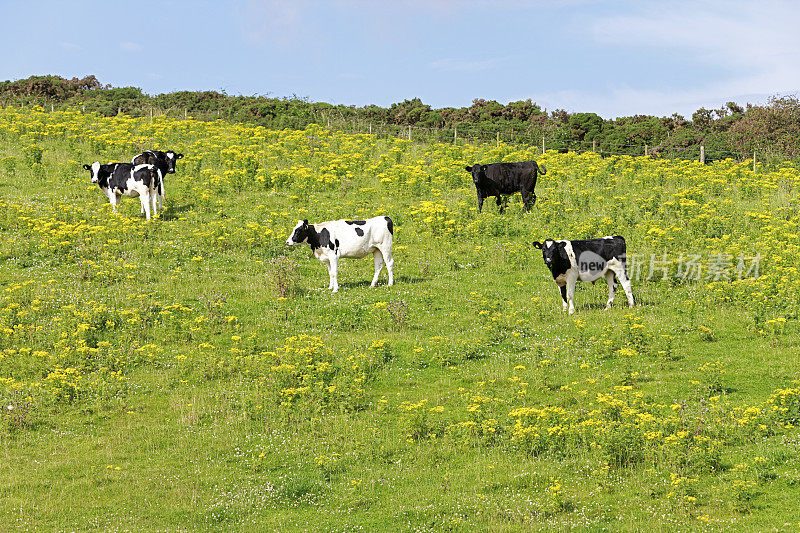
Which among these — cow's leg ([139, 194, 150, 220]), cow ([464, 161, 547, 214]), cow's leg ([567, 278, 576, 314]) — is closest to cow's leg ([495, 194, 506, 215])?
cow ([464, 161, 547, 214])

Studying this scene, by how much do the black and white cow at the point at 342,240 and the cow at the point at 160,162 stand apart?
8809 millimetres

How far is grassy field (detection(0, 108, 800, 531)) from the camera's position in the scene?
38.5ft

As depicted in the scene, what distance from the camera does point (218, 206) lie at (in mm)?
29391

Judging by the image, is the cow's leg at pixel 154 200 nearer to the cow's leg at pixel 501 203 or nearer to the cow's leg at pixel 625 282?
the cow's leg at pixel 501 203

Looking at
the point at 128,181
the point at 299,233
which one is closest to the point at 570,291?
the point at 299,233

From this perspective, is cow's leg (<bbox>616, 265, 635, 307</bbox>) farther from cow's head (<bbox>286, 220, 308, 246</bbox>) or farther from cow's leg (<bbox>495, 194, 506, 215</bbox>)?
cow's leg (<bbox>495, 194, 506, 215</bbox>)

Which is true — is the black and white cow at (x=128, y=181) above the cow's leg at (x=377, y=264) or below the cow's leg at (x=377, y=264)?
above

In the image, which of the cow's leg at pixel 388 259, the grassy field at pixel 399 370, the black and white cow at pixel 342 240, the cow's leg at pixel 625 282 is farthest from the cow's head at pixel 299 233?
the cow's leg at pixel 625 282

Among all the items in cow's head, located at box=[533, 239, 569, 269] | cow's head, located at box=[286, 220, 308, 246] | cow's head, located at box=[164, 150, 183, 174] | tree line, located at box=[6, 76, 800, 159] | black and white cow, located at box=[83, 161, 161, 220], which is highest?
tree line, located at box=[6, 76, 800, 159]

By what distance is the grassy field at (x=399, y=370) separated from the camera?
1173 centimetres

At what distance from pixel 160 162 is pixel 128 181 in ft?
11.1

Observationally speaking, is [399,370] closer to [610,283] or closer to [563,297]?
[563,297]

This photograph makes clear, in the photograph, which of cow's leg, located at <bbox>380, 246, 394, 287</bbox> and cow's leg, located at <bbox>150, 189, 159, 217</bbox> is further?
cow's leg, located at <bbox>150, 189, 159, 217</bbox>

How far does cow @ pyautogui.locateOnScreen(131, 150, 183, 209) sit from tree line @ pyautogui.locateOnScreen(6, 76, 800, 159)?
1899 centimetres
